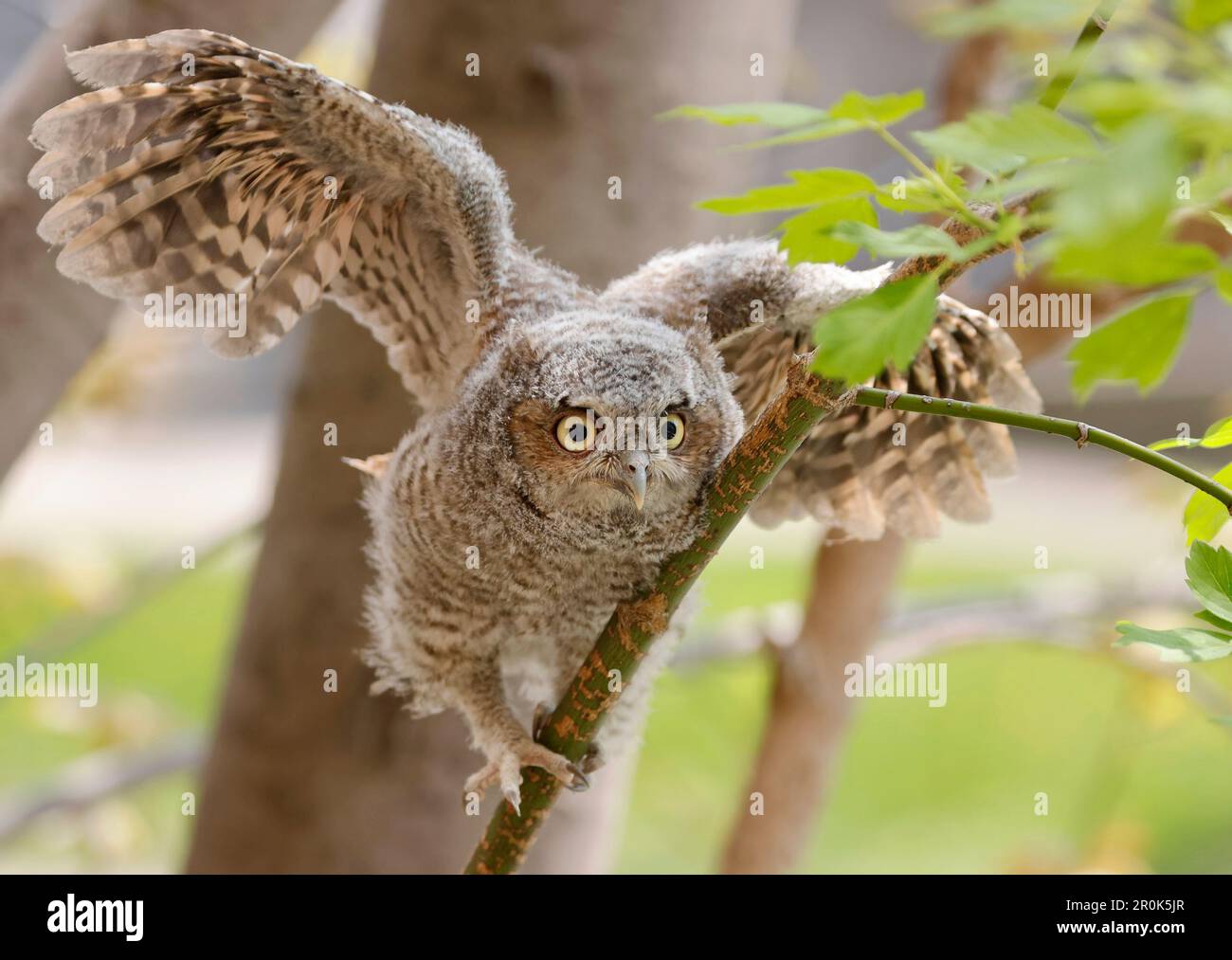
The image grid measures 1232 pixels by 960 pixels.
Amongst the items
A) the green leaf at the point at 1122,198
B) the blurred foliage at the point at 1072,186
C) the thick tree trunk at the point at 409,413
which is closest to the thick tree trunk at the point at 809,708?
the thick tree trunk at the point at 409,413

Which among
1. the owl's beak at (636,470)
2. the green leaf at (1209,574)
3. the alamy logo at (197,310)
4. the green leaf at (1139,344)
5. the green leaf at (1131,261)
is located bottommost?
the green leaf at (1209,574)

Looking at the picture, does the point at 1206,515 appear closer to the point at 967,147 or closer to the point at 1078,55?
the point at 1078,55

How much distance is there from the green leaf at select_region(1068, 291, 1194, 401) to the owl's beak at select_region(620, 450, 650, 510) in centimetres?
60

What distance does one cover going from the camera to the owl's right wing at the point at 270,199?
1067 mm

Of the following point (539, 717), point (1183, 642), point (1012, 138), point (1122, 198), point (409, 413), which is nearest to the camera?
point (1122, 198)

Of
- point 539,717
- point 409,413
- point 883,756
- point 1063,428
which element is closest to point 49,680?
point 409,413

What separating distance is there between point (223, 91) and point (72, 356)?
812mm

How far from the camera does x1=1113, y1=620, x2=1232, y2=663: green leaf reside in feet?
2.18

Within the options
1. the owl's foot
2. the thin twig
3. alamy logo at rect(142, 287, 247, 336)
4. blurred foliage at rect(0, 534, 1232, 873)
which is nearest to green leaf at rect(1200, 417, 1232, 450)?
the thin twig

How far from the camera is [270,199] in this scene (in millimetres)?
1246

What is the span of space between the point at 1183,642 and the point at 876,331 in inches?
12.6
